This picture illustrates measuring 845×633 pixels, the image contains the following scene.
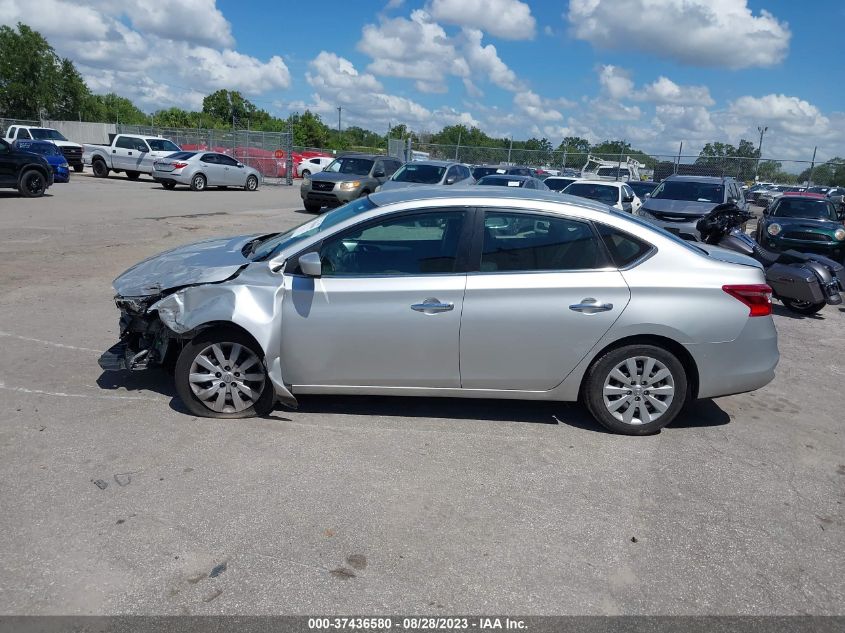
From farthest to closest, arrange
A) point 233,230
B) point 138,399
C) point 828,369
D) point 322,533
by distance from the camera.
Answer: point 233,230 < point 828,369 < point 138,399 < point 322,533

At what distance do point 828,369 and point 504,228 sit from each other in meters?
4.43

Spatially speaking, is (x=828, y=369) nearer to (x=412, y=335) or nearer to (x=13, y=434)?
(x=412, y=335)

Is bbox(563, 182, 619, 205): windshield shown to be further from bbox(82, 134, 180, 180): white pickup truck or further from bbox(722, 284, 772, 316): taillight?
bbox(82, 134, 180, 180): white pickup truck

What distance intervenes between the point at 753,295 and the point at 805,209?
40.2 ft

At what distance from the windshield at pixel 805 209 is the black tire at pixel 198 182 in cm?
2028

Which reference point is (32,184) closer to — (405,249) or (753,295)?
(405,249)

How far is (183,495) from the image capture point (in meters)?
3.90

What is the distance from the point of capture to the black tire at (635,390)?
485 cm

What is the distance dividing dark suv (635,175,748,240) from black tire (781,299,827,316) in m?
4.11

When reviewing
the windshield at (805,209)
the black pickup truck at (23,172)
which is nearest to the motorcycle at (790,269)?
the windshield at (805,209)

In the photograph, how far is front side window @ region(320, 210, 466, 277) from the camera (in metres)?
4.87

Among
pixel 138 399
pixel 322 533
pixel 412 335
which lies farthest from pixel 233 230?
pixel 322 533

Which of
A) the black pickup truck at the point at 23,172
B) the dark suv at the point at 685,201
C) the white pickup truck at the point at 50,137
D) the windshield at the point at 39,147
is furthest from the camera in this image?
the white pickup truck at the point at 50,137

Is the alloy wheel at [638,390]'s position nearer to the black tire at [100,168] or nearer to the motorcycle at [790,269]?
the motorcycle at [790,269]
